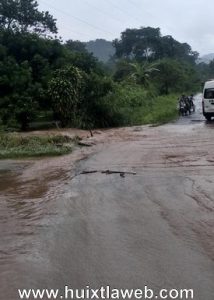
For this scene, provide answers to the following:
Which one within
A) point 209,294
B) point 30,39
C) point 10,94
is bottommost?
point 209,294

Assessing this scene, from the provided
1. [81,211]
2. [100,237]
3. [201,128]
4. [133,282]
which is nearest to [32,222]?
[81,211]

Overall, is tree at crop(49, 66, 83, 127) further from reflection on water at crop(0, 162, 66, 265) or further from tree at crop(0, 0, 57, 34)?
tree at crop(0, 0, 57, 34)

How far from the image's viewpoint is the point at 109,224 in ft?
22.7

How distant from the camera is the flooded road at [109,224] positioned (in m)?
5.04

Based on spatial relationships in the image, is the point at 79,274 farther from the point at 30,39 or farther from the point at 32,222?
the point at 30,39

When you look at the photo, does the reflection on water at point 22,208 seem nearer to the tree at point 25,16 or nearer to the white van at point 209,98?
the white van at point 209,98

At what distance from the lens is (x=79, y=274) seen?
16.7ft

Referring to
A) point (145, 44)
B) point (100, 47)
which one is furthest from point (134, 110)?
point (100, 47)

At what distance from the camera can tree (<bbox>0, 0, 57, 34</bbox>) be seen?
136ft

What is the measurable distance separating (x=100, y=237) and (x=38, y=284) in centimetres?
159

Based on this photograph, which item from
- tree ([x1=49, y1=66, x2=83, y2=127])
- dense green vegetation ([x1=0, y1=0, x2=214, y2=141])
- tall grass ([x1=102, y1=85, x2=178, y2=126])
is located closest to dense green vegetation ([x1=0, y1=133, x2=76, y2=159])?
dense green vegetation ([x1=0, y1=0, x2=214, y2=141])
